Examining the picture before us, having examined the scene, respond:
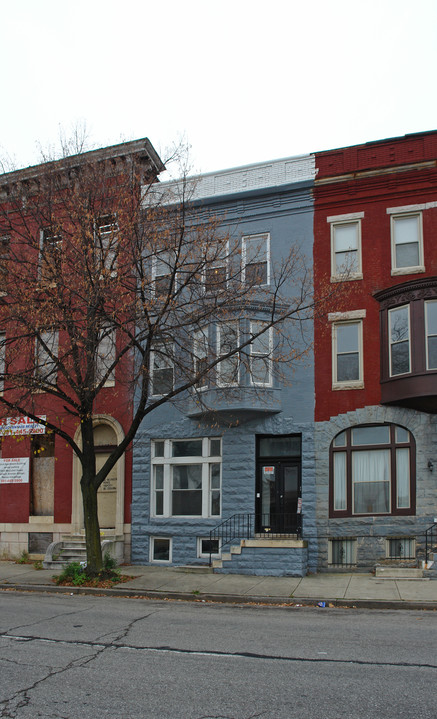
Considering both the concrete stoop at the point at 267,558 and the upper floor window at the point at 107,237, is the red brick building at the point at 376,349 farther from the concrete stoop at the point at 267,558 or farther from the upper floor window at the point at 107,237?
the upper floor window at the point at 107,237

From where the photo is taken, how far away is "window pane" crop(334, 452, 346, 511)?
17.8 meters

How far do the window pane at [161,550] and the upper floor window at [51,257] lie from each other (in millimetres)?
8419

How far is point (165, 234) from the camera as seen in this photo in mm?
15359

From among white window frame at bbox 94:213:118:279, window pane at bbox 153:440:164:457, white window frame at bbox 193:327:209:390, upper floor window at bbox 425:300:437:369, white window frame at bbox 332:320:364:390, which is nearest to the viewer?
white window frame at bbox 94:213:118:279

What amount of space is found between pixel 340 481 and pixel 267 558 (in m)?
2.89

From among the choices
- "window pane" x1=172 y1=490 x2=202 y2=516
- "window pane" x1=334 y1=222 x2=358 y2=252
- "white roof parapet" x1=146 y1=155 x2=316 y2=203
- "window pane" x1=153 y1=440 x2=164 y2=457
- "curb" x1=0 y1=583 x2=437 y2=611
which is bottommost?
"curb" x1=0 y1=583 x2=437 y2=611

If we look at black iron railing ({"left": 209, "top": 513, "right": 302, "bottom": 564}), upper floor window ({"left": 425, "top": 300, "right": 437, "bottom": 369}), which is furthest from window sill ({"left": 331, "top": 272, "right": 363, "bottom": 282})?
black iron railing ({"left": 209, "top": 513, "right": 302, "bottom": 564})

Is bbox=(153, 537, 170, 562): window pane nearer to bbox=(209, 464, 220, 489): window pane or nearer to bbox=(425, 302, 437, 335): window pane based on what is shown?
bbox=(209, 464, 220, 489): window pane

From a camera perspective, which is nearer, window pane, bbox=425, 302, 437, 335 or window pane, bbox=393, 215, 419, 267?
window pane, bbox=425, 302, 437, 335

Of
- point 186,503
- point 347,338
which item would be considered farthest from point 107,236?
point 186,503

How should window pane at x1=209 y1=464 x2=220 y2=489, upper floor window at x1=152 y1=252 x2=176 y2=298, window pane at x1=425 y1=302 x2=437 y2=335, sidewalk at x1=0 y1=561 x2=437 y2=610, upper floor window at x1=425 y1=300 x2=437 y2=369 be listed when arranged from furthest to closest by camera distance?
window pane at x1=209 y1=464 x2=220 y2=489 → window pane at x1=425 y1=302 x2=437 y2=335 → upper floor window at x1=425 y1=300 x2=437 y2=369 → upper floor window at x1=152 y1=252 x2=176 y2=298 → sidewalk at x1=0 y1=561 x2=437 y2=610

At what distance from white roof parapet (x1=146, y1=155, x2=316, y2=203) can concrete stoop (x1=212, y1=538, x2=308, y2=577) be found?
9924 millimetres

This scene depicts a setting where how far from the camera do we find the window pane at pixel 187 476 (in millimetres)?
19391

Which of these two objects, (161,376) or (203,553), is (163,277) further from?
(203,553)
